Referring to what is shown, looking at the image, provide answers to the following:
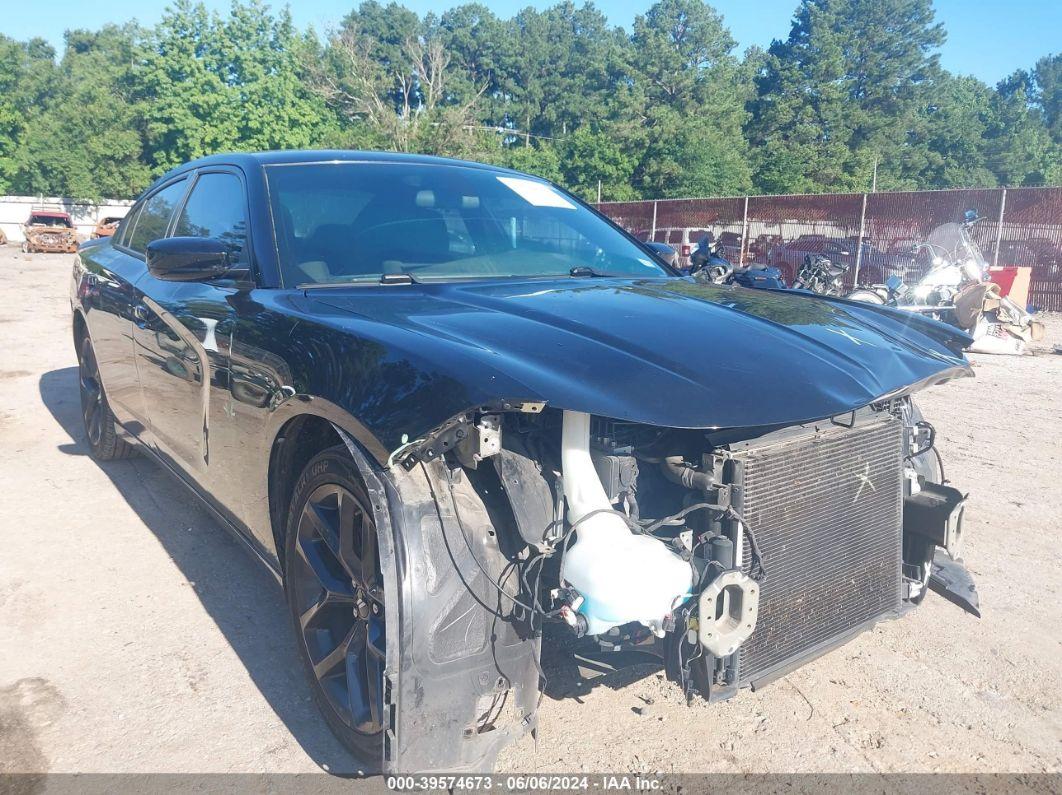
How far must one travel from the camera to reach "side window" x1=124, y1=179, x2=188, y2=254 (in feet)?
13.1

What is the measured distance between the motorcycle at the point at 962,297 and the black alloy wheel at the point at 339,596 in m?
9.16

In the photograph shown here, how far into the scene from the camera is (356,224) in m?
2.91

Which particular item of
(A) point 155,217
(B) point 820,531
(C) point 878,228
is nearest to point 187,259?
(A) point 155,217

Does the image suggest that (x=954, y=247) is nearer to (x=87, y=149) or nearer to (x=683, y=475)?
(x=683, y=475)

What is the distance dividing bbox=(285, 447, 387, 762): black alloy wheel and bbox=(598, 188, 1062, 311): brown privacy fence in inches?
441

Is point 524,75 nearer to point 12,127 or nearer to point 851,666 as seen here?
point 12,127

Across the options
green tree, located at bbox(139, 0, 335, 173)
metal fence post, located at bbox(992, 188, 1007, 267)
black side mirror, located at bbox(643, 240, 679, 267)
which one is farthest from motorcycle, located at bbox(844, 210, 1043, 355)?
green tree, located at bbox(139, 0, 335, 173)

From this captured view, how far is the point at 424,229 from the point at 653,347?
1.29 meters

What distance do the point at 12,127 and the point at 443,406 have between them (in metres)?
60.8

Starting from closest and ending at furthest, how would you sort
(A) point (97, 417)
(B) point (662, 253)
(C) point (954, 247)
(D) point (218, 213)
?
(D) point (218, 213) < (B) point (662, 253) < (A) point (97, 417) < (C) point (954, 247)

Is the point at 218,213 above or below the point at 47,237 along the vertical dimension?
above

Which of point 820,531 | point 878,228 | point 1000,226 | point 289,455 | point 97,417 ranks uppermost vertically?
point 1000,226

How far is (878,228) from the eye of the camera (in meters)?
16.7

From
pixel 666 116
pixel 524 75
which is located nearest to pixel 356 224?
pixel 666 116
